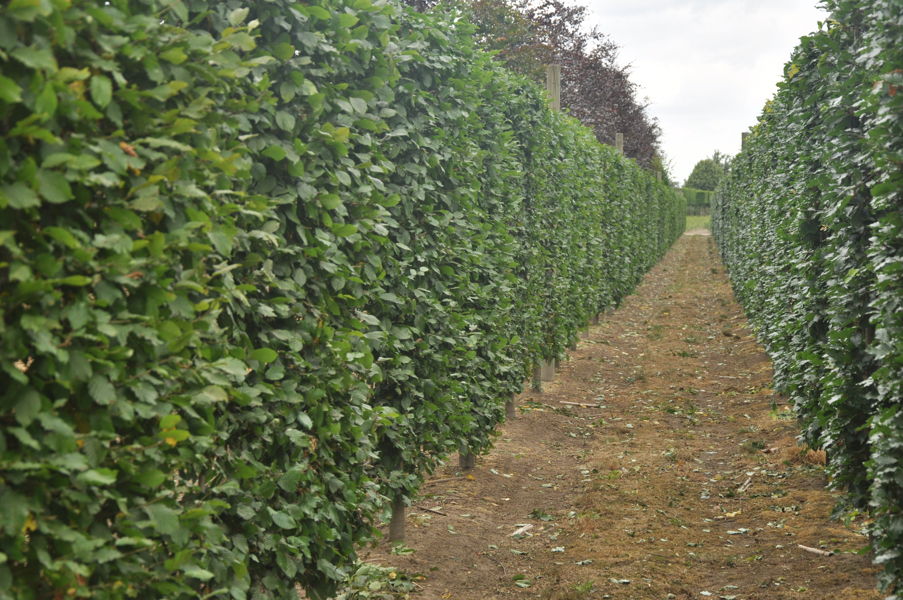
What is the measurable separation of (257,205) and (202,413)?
0.77m

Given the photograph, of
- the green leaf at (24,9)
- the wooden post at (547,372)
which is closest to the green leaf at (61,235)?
the green leaf at (24,9)

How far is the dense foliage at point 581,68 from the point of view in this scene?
67.5 feet

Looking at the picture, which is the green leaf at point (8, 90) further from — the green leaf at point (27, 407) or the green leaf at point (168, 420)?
the green leaf at point (168, 420)

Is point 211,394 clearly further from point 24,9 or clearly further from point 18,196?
point 24,9

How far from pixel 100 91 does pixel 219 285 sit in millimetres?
838

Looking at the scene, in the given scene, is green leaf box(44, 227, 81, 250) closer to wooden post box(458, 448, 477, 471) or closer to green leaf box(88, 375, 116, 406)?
green leaf box(88, 375, 116, 406)

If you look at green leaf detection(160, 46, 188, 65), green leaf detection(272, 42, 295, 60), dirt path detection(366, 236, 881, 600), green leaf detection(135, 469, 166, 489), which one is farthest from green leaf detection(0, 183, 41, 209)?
dirt path detection(366, 236, 881, 600)

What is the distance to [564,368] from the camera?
40.9 feet

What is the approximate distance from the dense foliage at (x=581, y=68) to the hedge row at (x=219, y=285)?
14970mm

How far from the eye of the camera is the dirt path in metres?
4.96

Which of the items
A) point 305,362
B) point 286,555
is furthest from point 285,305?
point 286,555

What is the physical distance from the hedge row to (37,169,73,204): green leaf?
1cm

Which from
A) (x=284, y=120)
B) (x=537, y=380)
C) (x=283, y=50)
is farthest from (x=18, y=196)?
(x=537, y=380)

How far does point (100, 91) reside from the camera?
1.99m
